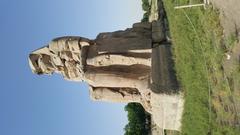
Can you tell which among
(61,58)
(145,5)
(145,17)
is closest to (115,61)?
(61,58)

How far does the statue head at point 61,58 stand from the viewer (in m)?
32.0

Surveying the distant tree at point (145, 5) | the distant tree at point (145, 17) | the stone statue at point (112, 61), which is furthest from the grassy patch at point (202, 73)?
the distant tree at point (145, 5)

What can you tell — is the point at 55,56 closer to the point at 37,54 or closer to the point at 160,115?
the point at 37,54

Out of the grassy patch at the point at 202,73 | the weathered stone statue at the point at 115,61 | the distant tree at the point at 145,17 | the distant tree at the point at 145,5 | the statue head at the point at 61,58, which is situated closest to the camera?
the grassy patch at the point at 202,73

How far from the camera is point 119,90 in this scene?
1198 inches

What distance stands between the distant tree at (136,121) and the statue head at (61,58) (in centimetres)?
3135

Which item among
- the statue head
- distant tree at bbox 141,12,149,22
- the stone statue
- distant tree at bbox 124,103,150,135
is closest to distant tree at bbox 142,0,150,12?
distant tree at bbox 141,12,149,22

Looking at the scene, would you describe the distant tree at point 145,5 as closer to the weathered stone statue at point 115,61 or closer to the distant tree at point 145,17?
the distant tree at point 145,17

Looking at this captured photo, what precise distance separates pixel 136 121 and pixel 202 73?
43407 millimetres

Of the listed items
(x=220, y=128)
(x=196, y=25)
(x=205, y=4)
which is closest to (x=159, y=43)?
(x=196, y=25)

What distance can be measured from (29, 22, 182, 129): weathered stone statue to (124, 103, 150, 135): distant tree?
32.2 m

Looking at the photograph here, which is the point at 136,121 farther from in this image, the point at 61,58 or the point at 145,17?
the point at 61,58

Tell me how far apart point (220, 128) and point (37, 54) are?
18155mm

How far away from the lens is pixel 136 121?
64.9 meters
